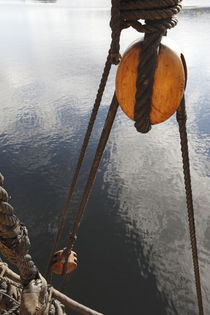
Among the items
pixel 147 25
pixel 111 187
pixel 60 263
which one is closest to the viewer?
pixel 147 25

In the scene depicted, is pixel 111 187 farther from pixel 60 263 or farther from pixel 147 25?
pixel 147 25

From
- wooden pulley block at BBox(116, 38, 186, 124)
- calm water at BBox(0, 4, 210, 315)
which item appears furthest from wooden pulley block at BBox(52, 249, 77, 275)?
calm water at BBox(0, 4, 210, 315)

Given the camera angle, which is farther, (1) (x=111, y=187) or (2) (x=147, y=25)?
(1) (x=111, y=187)

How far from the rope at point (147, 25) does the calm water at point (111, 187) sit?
667 inches

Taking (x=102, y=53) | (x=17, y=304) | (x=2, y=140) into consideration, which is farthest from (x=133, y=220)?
(x=102, y=53)

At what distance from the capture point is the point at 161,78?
6.64 feet

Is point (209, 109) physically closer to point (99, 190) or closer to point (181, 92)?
point (99, 190)

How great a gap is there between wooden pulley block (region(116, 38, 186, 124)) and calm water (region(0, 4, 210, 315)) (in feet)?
55.2

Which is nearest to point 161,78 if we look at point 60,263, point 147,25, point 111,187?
point 147,25

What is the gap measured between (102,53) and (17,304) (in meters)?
49.2

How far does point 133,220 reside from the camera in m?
20.9

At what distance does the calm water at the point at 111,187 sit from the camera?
17.5 m

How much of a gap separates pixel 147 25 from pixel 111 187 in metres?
21.4

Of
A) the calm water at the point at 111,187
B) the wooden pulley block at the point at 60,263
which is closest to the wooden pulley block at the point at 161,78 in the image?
the wooden pulley block at the point at 60,263
